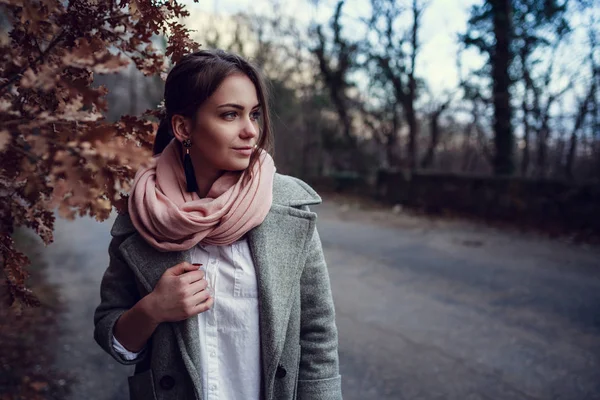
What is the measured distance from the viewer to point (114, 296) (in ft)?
5.51

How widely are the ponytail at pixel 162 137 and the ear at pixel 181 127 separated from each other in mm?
144

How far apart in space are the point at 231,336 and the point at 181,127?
72 centimetres

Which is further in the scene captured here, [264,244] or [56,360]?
[56,360]

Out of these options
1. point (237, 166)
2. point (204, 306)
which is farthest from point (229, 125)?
point (204, 306)

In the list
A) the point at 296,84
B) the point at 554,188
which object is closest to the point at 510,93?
the point at 554,188

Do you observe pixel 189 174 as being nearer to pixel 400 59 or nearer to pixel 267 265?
pixel 267 265

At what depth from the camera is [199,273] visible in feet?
5.00

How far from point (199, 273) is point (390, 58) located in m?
12.7

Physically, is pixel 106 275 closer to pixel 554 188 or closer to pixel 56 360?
pixel 56 360

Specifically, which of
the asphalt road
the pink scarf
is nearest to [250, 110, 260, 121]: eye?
the pink scarf

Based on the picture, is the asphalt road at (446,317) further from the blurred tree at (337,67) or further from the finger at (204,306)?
the blurred tree at (337,67)

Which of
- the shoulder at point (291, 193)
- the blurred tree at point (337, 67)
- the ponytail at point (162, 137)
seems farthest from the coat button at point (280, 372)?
the blurred tree at point (337, 67)

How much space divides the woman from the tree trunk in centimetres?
1055

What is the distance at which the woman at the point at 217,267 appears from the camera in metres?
1.53
